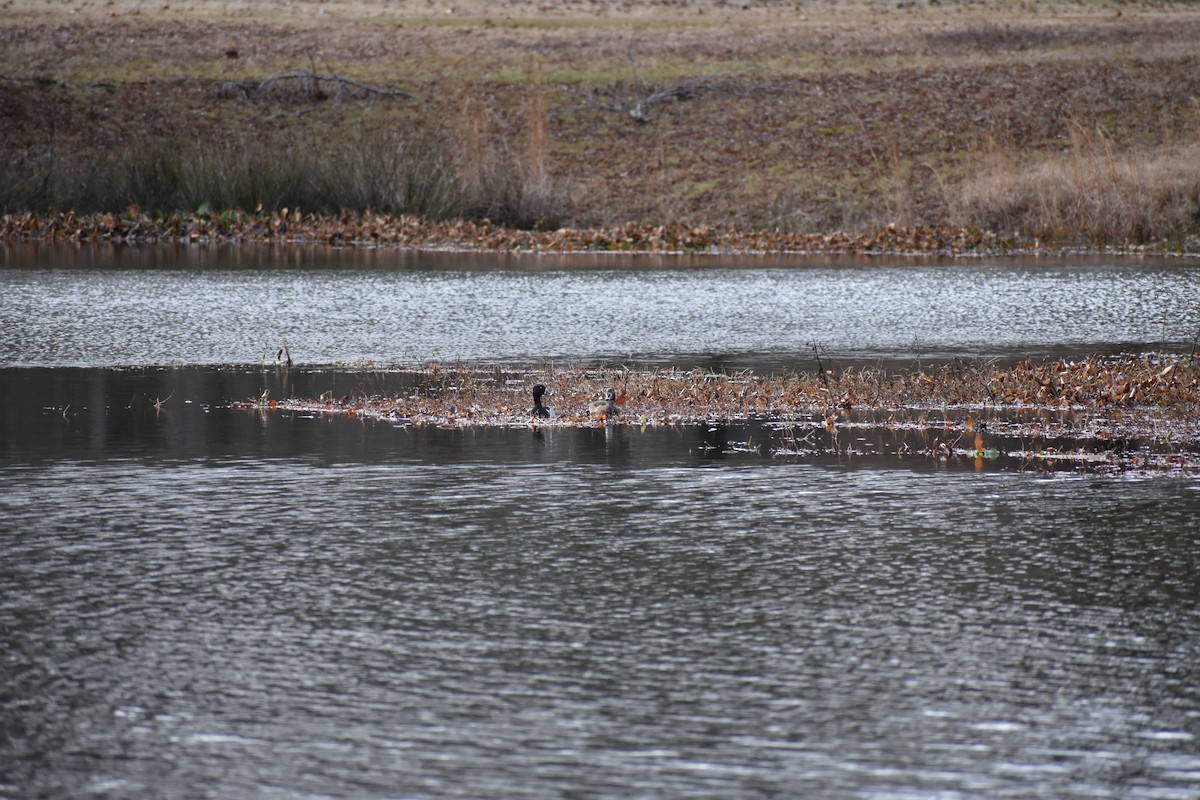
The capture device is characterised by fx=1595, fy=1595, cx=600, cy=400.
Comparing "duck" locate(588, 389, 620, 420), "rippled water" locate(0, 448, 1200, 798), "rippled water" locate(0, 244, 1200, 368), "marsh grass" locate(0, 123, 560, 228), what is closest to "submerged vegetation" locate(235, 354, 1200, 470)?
"duck" locate(588, 389, 620, 420)

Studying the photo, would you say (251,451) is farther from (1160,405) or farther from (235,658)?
(1160,405)

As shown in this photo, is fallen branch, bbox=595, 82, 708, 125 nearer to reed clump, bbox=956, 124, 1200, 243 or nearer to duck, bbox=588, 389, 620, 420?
reed clump, bbox=956, 124, 1200, 243

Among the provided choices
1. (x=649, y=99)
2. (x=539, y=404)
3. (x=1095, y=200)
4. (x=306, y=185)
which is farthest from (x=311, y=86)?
(x=539, y=404)

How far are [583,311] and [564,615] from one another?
13.0 metres

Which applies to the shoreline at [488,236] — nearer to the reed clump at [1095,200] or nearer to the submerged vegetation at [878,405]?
the reed clump at [1095,200]

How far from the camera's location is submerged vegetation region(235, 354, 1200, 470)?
10695 millimetres

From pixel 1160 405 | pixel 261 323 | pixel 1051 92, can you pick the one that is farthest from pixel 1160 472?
pixel 1051 92

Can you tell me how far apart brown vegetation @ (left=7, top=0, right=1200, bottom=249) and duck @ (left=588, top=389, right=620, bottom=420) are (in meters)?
19.7

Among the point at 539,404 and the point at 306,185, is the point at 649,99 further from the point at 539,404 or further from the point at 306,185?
the point at 539,404

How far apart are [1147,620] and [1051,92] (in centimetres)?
3885

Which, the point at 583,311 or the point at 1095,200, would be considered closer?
the point at 583,311

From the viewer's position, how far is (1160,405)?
39.3 ft

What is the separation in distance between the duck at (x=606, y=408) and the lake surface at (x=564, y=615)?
31 centimetres

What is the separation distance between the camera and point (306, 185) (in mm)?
32844
